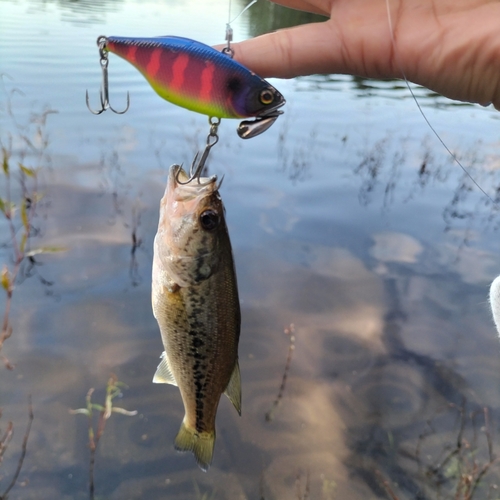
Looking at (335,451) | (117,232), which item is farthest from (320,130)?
(335,451)

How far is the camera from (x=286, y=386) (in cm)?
482

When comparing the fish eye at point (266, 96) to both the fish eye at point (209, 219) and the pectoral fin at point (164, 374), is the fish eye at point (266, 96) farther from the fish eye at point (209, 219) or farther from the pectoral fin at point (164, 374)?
the pectoral fin at point (164, 374)

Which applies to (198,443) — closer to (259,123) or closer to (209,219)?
(209,219)

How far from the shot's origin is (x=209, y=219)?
7.04ft

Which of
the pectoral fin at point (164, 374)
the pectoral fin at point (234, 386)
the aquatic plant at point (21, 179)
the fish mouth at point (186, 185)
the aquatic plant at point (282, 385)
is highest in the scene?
the fish mouth at point (186, 185)

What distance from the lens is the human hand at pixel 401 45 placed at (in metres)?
1.92

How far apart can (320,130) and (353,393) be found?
333 inches

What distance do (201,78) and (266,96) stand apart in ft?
0.80

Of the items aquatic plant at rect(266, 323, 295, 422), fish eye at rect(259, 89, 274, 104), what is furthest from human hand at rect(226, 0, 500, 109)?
aquatic plant at rect(266, 323, 295, 422)

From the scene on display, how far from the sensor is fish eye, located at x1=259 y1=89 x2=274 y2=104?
1629 mm

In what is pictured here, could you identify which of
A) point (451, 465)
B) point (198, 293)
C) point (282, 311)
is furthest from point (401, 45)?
point (282, 311)

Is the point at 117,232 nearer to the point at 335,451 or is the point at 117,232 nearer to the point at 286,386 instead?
the point at 286,386

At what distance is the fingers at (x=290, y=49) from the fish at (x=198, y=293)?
0.58 metres

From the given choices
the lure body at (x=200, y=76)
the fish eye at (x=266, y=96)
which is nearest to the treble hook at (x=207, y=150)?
the lure body at (x=200, y=76)
